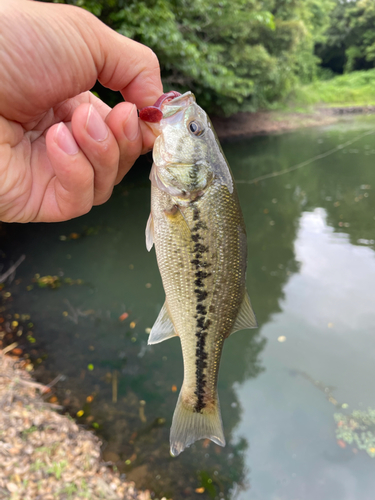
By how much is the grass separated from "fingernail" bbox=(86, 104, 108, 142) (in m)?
23.7

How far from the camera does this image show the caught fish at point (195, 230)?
1.57m

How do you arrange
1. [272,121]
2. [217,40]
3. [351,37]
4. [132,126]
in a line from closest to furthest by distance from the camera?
[132,126]
[217,40]
[272,121]
[351,37]

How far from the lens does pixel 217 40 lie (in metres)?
Answer: 12.1

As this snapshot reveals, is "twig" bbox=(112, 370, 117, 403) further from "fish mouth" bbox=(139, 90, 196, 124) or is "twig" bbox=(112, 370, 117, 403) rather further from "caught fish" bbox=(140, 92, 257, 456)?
"fish mouth" bbox=(139, 90, 196, 124)

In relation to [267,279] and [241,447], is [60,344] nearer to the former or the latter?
[241,447]

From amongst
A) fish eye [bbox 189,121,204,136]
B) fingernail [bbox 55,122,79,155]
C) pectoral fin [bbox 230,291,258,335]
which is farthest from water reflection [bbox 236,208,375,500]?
fingernail [bbox 55,122,79,155]

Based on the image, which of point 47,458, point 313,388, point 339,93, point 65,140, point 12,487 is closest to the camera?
point 65,140

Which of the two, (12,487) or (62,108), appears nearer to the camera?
(62,108)

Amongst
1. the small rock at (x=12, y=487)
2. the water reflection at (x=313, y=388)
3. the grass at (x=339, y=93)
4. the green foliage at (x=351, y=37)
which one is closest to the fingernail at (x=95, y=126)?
the small rock at (x=12, y=487)

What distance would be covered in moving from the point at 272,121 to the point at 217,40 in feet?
26.7

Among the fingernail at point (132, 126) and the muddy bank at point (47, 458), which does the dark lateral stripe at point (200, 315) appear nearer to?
the fingernail at point (132, 126)

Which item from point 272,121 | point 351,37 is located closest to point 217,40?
point 272,121

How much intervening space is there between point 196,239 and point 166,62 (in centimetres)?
752

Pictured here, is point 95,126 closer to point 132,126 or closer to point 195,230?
point 132,126
